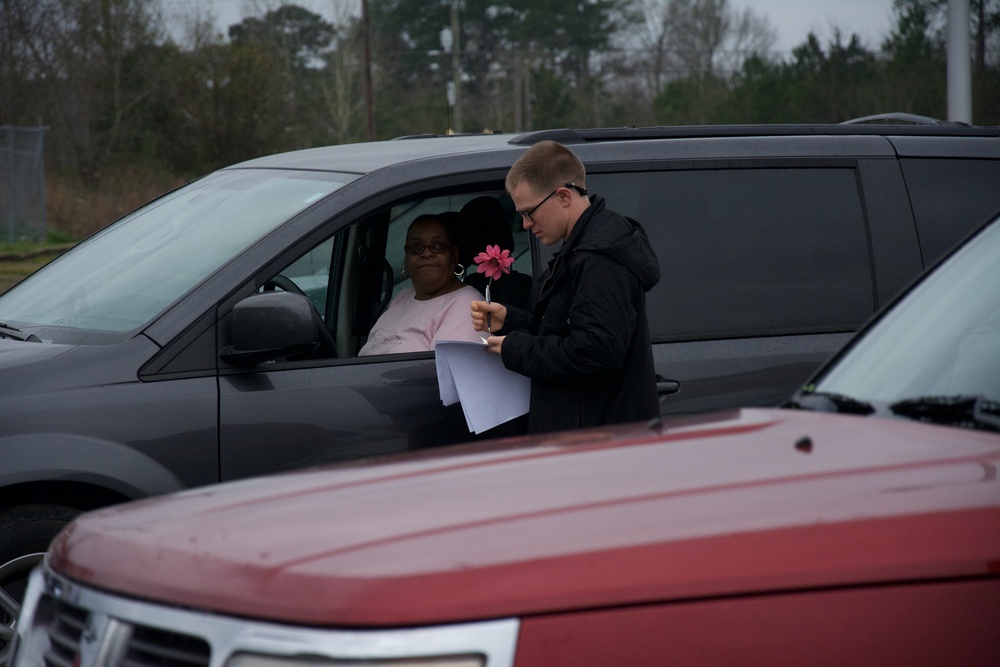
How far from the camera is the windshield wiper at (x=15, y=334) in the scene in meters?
4.23

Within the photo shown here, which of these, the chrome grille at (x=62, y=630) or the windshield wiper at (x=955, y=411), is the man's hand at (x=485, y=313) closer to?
the windshield wiper at (x=955, y=411)

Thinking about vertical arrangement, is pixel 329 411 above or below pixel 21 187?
below

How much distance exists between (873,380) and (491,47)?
205 ft

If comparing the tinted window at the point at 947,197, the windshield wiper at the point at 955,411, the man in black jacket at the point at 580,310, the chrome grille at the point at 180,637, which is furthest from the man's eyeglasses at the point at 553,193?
the chrome grille at the point at 180,637

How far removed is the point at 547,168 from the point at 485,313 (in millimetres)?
551

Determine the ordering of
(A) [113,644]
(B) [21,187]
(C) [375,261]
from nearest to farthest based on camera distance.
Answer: (A) [113,644] < (C) [375,261] < (B) [21,187]

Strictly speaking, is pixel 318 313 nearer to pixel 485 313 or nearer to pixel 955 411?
pixel 485 313

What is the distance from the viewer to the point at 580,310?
13.0 feet

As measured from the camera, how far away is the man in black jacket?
395cm

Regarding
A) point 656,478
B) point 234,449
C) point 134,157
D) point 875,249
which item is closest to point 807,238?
point 875,249

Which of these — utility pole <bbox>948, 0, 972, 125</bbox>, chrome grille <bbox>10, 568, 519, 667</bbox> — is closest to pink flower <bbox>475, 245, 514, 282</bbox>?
chrome grille <bbox>10, 568, 519, 667</bbox>

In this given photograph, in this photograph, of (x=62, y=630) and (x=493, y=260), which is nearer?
(x=62, y=630)

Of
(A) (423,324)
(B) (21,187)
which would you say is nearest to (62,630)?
(A) (423,324)

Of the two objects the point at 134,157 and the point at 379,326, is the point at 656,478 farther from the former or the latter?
the point at 134,157
